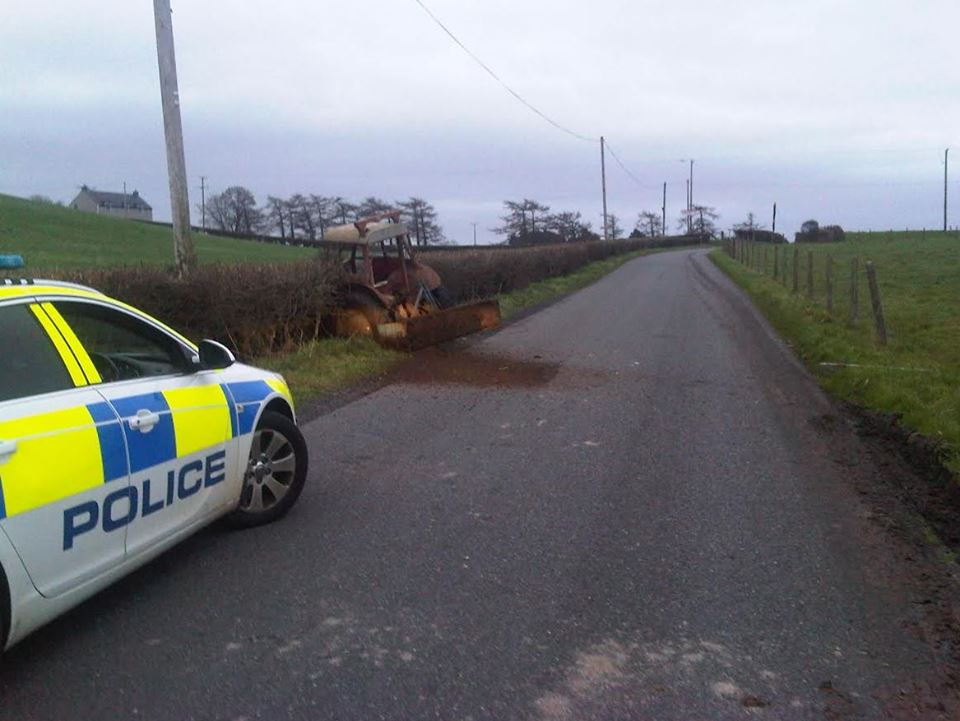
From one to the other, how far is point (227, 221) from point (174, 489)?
280 feet

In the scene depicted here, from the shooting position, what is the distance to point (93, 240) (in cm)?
4859

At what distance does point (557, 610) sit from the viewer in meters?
4.45

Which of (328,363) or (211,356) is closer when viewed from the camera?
(211,356)

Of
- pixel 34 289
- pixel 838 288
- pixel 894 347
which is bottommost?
pixel 894 347

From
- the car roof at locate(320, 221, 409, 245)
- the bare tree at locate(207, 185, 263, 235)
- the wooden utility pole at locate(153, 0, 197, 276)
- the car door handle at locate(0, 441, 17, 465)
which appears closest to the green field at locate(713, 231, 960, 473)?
the car door handle at locate(0, 441, 17, 465)

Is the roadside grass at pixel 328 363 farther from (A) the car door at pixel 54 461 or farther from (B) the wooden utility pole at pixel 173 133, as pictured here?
(A) the car door at pixel 54 461

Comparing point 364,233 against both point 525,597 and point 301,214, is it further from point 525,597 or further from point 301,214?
point 301,214

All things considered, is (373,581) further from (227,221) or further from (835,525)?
(227,221)

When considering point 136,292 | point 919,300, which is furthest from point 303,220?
point 136,292

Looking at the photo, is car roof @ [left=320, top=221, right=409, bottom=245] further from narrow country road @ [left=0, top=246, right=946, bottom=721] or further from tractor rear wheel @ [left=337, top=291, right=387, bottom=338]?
narrow country road @ [left=0, top=246, right=946, bottom=721]

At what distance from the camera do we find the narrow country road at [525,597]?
12.0ft

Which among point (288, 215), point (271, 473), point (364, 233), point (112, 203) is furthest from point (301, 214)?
point (271, 473)

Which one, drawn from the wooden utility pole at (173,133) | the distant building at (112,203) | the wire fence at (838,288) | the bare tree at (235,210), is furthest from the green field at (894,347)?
the distant building at (112,203)

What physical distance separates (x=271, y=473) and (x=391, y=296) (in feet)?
30.4
